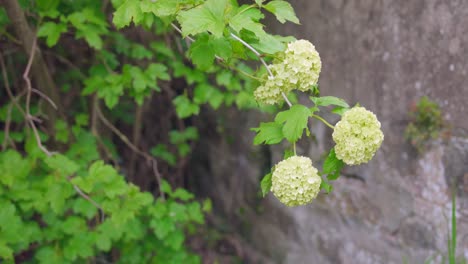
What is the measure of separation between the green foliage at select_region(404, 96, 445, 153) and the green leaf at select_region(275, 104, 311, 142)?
29.3 inches

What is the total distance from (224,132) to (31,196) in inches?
59.1

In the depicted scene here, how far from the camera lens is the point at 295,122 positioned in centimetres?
132

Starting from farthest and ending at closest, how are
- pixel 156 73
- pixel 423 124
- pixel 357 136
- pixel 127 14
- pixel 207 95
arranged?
pixel 207 95 → pixel 156 73 → pixel 423 124 → pixel 127 14 → pixel 357 136

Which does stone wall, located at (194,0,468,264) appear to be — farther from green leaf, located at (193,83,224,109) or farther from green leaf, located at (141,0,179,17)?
green leaf, located at (141,0,179,17)

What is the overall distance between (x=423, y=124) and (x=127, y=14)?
1.20 meters

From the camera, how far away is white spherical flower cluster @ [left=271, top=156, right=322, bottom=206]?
4.24 ft

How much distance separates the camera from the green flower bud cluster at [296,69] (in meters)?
1.32

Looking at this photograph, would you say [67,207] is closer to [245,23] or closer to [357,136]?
[245,23]

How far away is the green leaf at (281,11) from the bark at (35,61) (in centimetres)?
119

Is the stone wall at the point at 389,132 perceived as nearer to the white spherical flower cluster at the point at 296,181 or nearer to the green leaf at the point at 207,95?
the green leaf at the point at 207,95

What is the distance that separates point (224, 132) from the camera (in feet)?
10.5

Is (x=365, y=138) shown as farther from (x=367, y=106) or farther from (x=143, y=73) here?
(x=143, y=73)

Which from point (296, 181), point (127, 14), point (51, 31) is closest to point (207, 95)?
point (51, 31)

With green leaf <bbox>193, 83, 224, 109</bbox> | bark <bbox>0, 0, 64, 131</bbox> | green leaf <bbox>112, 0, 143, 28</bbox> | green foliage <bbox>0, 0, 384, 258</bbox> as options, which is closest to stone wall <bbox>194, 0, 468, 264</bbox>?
green foliage <bbox>0, 0, 384, 258</bbox>
